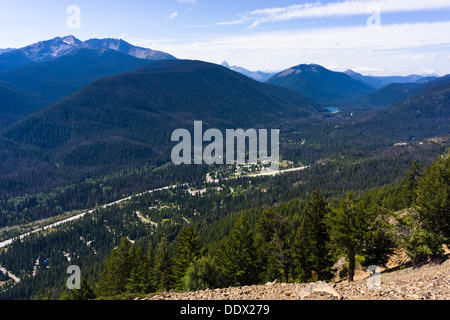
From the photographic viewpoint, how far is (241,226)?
125 feet

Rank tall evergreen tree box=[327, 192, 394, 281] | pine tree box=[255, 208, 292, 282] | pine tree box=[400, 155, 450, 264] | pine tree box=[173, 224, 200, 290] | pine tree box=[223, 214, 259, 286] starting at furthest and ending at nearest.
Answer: pine tree box=[173, 224, 200, 290], pine tree box=[223, 214, 259, 286], pine tree box=[255, 208, 292, 282], tall evergreen tree box=[327, 192, 394, 281], pine tree box=[400, 155, 450, 264]

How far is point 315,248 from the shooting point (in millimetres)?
35875

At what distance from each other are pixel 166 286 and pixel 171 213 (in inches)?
4241

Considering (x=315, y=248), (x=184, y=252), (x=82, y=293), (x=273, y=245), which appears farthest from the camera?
(x=82, y=293)

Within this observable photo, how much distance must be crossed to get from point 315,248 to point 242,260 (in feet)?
34.8

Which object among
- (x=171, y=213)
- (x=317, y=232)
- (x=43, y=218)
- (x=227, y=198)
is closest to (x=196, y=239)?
(x=317, y=232)

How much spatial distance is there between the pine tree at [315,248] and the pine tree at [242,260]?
6.35 m

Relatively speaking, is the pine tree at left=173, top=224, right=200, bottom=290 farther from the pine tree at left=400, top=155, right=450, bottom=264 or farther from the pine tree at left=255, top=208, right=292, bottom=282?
the pine tree at left=400, top=155, right=450, bottom=264

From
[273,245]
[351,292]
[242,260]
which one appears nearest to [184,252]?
[242,260]

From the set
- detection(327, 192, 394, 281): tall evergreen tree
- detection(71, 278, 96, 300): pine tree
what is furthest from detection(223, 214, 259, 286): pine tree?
detection(71, 278, 96, 300): pine tree

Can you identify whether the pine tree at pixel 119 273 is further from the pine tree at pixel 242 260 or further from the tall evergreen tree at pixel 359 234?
the tall evergreen tree at pixel 359 234

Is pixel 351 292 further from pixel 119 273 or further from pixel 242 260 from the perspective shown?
pixel 119 273

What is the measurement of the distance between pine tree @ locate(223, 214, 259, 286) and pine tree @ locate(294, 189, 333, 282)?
635cm

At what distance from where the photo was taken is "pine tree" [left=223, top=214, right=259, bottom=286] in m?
37.5
